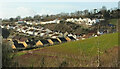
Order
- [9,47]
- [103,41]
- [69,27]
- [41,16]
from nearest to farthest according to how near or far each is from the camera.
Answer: [9,47], [103,41], [69,27], [41,16]

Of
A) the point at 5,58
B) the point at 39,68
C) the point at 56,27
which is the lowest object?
the point at 56,27

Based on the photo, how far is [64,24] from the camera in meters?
56.4

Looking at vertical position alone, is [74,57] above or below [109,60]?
below

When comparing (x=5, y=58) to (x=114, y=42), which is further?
(x=114, y=42)

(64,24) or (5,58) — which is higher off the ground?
(5,58)

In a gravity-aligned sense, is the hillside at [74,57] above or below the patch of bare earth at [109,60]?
below

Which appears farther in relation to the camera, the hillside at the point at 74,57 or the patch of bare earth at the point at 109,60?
the hillside at the point at 74,57

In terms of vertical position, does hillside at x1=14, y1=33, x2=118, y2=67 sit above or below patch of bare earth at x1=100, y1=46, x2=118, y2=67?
below

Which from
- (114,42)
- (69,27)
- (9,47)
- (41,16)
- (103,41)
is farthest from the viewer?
(41,16)

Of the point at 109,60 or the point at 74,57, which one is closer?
the point at 109,60

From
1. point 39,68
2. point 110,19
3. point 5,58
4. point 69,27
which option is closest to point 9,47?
point 5,58

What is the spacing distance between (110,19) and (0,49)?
50.3 m

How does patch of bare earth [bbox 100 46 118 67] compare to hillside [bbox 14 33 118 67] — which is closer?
patch of bare earth [bbox 100 46 118 67]

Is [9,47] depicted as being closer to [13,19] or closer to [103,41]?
[103,41]
